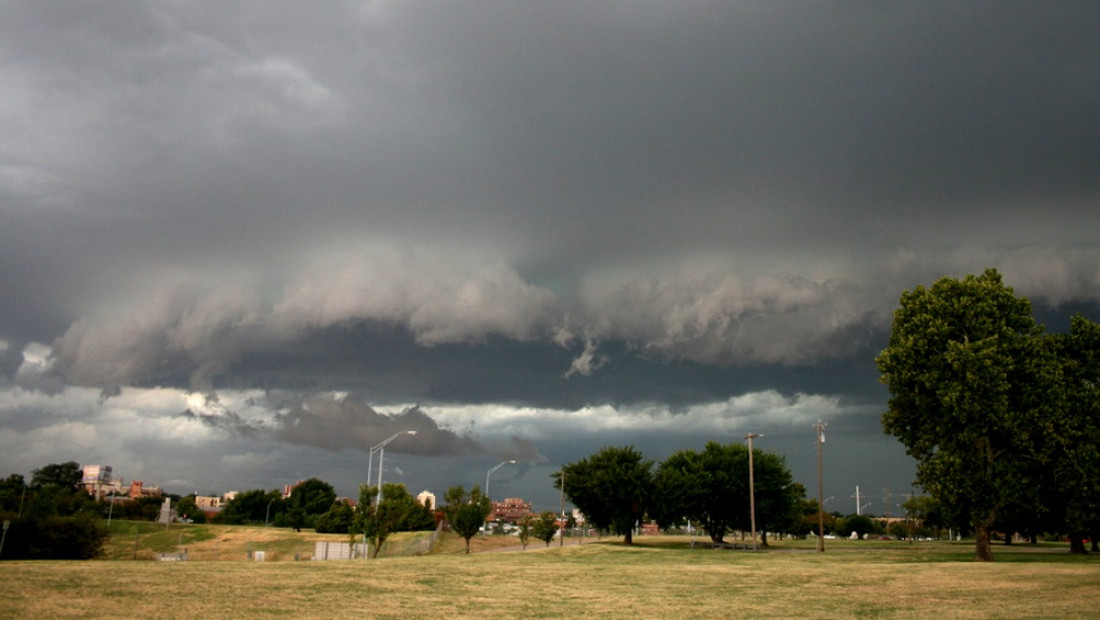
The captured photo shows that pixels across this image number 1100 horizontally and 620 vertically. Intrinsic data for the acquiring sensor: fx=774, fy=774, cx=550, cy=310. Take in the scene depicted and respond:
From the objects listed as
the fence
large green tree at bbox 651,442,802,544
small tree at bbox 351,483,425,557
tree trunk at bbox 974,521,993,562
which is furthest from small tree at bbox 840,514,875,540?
small tree at bbox 351,483,425,557

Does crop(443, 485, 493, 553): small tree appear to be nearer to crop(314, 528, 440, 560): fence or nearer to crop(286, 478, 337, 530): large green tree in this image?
crop(314, 528, 440, 560): fence

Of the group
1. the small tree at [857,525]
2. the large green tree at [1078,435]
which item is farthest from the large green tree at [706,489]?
the small tree at [857,525]

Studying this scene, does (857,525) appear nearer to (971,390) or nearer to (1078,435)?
(1078,435)

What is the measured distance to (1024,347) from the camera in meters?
49.4

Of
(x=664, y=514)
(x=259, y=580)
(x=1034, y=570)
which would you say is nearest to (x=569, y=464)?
(x=664, y=514)

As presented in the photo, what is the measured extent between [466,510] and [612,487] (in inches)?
744

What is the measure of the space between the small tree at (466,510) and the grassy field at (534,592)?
108 ft

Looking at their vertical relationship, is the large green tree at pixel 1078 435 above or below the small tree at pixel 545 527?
above

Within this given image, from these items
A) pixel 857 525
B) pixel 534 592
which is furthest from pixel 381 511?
pixel 857 525

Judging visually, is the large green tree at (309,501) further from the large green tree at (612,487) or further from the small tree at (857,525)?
the small tree at (857,525)

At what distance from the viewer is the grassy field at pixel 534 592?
774 inches

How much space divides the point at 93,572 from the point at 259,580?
5094mm

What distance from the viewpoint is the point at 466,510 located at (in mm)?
71875

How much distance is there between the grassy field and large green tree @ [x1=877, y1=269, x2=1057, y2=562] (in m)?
10.6
